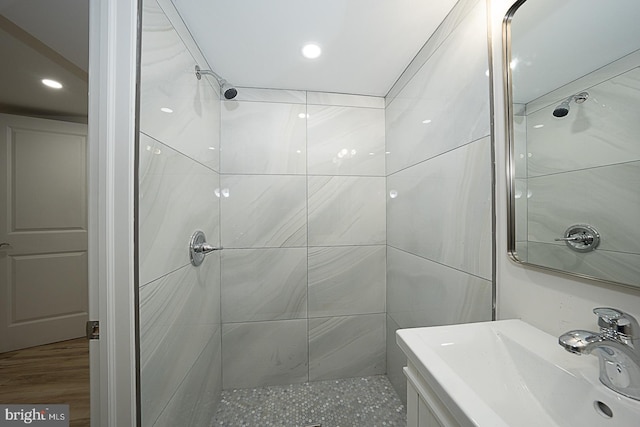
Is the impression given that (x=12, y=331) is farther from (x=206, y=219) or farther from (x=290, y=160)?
(x=290, y=160)

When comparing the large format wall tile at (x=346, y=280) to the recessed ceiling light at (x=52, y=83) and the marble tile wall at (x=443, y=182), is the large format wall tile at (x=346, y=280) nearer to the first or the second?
the marble tile wall at (x=443, y=182)

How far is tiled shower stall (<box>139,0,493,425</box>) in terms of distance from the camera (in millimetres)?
921

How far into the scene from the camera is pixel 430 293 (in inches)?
48.7

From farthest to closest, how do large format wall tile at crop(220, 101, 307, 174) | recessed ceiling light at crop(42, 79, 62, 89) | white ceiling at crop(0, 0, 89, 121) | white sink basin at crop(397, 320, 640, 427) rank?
1. recessed ceiling light at crop(42, 79, 62, 89)
2. large format wall tile at crop(220, 101, 307, 174)
3. white ceiling at crop(0, 0, 89, 121)
4. white sink basin at crop(397, 320, 640, 427)

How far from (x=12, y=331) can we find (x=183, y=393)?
2.36 meters

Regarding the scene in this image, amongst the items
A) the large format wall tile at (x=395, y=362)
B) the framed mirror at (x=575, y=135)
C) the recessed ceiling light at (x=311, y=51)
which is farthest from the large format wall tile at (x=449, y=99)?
the large format wall tile at (x=395, y=362)

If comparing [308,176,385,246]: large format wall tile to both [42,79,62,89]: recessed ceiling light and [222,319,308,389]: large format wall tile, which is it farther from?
[42,79,62,89]: recessed ceiling light

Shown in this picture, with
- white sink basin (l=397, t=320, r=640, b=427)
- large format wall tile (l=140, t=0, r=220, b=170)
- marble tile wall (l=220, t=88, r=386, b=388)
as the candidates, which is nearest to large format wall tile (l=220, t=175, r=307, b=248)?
marble tile wall (l=220, t=88, r=386, b=388)

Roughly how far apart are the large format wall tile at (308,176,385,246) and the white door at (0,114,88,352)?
2.35 meters

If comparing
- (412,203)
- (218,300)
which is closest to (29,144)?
(218,300)

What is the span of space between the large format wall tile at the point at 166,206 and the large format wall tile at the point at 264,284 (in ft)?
1.20

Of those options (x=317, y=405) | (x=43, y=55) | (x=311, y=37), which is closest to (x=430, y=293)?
(x=317, y=405)

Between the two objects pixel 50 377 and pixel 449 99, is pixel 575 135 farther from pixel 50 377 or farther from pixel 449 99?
pixel 50 377

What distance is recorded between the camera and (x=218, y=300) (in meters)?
1.60
